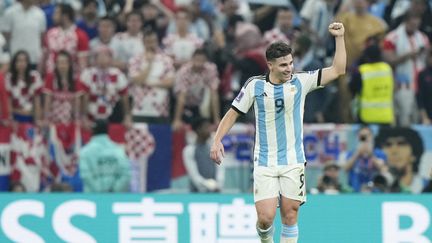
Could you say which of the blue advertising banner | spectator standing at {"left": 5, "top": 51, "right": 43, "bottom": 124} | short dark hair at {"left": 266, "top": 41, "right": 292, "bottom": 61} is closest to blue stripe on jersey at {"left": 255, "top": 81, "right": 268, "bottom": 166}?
short dark hair at {"left": 266, "top": 41, "right": 292, "bottom": 61}

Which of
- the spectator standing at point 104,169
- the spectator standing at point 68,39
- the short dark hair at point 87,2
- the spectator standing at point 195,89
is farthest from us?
the short dark hair at point 87,2

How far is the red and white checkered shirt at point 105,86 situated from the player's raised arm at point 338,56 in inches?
259

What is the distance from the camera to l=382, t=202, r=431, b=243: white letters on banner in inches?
599

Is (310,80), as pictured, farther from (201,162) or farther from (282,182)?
(201,162)

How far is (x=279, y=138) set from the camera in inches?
503

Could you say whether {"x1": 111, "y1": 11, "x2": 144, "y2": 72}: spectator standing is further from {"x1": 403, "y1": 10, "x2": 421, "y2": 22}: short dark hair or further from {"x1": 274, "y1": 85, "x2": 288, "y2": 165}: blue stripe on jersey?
{"x1": 274, "y1": 85, "x2": 288, "y2": 165}: blue stripe on jersey

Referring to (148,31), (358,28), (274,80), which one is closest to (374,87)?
(358,28)

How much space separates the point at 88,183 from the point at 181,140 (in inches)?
70.2

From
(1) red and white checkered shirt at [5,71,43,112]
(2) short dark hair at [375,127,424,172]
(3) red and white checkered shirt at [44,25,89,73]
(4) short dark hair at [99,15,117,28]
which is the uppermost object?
(4) short dark hair at [99,15,117,28]

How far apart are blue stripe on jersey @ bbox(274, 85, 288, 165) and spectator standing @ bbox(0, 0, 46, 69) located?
7.16 metres

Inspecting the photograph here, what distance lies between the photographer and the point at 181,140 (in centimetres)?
1875

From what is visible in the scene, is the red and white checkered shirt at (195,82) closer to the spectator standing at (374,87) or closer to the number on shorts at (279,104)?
the spectator standing at (374,87)

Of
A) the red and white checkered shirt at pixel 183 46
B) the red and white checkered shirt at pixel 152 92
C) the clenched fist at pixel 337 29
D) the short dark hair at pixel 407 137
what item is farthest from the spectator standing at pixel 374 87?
the clenched fist at pixel 337 29

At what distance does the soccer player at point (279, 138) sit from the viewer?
12.7 metres
